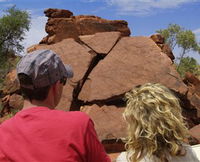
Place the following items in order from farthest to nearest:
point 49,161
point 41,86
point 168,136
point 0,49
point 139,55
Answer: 1. point 0,49
2. point 139,55
3. point 168,136
4. point 41,86
5. point 49,161

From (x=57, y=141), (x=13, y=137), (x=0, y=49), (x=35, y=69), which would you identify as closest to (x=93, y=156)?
(x=57, y=141)

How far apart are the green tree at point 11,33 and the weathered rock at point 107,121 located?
61.9ft

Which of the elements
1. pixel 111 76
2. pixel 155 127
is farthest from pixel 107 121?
pixel 155 127

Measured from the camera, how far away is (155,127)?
234 centimetres

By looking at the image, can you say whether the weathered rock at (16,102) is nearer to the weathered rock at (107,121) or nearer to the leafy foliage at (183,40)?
the weathered rock at (107,121)

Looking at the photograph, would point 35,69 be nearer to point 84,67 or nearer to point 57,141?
point 57,141

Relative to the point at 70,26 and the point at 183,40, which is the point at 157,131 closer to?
the point at 70,26

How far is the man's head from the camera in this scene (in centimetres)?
204

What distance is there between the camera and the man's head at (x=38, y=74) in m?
2.04

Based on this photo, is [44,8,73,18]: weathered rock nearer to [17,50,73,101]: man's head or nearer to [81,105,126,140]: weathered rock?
→ [81,105,126,140]: weathered rock

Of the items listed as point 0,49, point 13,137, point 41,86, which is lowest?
point 0,49

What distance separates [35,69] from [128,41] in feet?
32.1

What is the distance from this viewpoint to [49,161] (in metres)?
1.81

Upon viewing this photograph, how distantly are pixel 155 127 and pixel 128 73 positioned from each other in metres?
8.31
